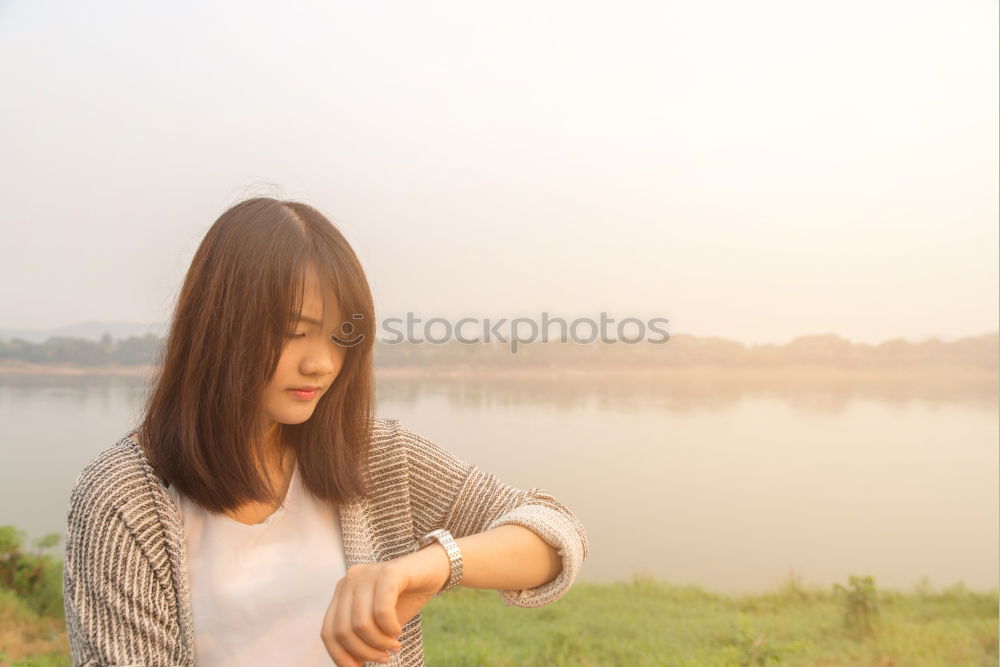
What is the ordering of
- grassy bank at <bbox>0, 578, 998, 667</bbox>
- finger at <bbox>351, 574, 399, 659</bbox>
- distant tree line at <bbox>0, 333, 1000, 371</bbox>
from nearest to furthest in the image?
1. finger at <bbox>351, 574, 399, 659</bbox>
2. grassy bank at <bbox>0, 578, 998, 667</bbox>
3. distant tree line at <bbox>0, 333, 1000, 371</bbox>

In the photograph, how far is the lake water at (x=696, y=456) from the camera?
7.16ft

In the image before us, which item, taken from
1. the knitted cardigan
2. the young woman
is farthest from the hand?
the knitted cardigan

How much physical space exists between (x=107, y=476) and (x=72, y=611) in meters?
0.15

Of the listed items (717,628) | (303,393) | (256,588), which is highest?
(303,393)

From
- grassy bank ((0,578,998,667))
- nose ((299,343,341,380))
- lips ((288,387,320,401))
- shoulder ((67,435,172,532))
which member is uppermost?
nose ((299,343,341,380))

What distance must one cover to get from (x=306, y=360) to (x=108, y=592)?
34 centimetres

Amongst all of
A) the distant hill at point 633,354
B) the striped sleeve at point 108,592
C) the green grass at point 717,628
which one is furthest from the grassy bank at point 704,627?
the striped sleeve at point 108,592

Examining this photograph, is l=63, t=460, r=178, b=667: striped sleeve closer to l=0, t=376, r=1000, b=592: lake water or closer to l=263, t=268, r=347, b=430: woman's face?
l=263, t=268, r=347, b=430: woman's face

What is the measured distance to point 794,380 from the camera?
2.30 metres

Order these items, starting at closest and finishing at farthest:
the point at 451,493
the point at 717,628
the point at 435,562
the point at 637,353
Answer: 1. the point at 435,562
2. the point at 451,493
3. the point at 717,628
4. the point at 637,353

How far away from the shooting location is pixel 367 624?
67cm

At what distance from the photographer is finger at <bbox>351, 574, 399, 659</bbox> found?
0.67 metres

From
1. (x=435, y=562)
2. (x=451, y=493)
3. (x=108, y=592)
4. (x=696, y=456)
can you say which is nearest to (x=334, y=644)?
(x=435, y=562)

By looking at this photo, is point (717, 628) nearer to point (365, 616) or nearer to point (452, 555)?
point (452, 555)
